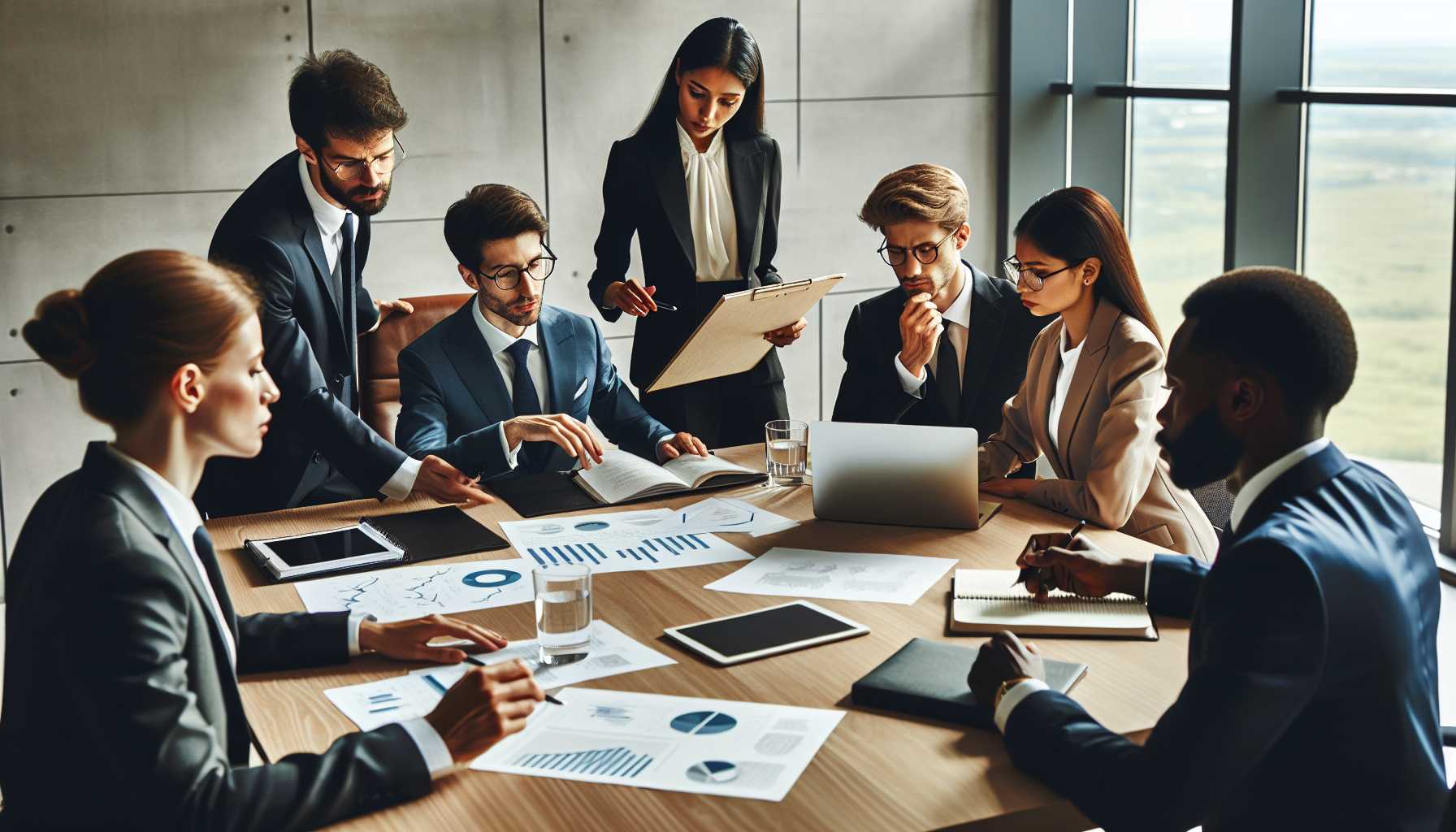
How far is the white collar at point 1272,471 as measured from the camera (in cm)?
163

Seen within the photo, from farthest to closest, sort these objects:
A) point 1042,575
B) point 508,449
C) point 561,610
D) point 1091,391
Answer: point 508,449 → point 1091,391 → point 1042,575 → point 561,610

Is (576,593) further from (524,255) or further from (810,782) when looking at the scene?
(524,255)

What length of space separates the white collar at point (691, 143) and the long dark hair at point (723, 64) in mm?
30

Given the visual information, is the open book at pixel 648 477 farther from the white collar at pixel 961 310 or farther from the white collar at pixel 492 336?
the white collar at pixel 961 310

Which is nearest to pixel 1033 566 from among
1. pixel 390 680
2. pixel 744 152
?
pixel 390 680

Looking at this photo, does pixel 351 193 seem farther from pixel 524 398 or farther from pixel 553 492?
pixel 553 492

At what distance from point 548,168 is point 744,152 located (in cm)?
135

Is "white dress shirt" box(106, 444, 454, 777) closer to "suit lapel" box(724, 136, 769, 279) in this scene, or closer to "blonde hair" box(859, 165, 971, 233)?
"blonde hair" box(859, 165, 971, 233)

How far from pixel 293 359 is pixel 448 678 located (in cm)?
127

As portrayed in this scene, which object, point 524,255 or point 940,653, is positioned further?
point 524,255

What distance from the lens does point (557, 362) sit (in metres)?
3.43

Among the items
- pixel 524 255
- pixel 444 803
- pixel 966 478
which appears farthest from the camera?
pixel 524 255

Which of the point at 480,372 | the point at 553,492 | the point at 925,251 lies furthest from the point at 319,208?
the point at 925,251

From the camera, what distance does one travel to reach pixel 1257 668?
57.5 inches
